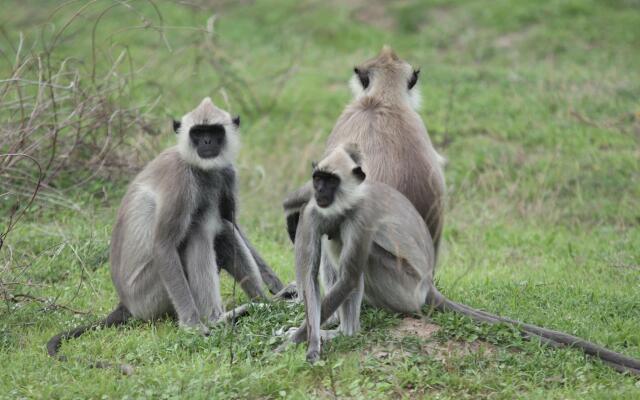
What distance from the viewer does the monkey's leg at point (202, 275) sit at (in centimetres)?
548

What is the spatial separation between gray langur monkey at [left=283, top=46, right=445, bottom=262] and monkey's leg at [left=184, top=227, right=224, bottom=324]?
1.68 ft

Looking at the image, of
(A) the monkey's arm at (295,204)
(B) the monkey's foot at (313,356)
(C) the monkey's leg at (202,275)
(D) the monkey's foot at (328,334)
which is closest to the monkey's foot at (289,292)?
(A) the monkey's arm at (295,204)

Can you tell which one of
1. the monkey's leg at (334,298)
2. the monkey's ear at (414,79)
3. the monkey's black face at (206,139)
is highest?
the monkey's ear at (414,79)

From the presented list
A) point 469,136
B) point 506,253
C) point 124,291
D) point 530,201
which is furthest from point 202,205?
point 469,136

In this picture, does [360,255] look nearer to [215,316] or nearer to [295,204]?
[295,204]

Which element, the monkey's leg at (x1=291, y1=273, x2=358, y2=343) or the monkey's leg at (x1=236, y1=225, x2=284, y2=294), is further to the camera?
the monkey's leg at (x1=236, y1=225, x2=284, y2=294)

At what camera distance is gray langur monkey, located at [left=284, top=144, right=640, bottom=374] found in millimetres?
4742

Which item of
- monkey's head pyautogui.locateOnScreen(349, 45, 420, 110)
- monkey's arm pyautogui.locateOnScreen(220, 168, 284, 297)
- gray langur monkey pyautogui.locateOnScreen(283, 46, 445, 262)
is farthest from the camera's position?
monkey's head pyautogui.locateOnScreen(349, 45, 420, 110)

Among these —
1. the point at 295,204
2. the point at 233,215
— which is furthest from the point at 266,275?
the point at 295,204

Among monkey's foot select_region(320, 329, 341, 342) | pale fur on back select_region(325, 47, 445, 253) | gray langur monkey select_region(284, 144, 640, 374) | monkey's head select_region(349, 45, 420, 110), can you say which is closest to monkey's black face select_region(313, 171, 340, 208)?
gray langur monkey select_region(284, 144, 640, 374)

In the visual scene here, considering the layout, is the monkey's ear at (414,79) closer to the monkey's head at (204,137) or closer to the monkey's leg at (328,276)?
the monkey's head at (204,137)

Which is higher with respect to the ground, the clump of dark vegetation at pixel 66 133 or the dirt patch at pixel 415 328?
the clump of dark vegetation at pixel 66 133

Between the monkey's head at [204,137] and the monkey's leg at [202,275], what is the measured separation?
1.39ft

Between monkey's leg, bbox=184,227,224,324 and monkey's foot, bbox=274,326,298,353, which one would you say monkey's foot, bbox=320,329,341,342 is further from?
monkey's leg, bbox=184,227,224,324
